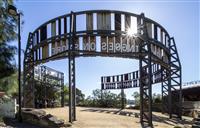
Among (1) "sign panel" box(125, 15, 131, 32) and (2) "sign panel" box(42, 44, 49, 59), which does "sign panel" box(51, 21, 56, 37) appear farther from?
(1) "sign panel" box(125, 15, 131, 32)

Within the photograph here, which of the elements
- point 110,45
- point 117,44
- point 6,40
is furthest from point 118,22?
point 6,40

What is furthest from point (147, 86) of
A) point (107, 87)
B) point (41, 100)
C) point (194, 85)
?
point (194, 85)

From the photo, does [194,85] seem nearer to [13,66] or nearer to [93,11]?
[93,11]

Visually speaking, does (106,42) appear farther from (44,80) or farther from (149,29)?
(44,80)

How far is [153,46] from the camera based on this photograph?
88.1ft

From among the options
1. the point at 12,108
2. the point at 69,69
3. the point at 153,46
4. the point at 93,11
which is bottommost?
the point at 12,108

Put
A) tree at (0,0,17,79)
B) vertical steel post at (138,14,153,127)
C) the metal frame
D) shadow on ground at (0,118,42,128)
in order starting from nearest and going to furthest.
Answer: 1. tree at (0,0,17,79)
2. shadow on ground at (0,118,42,128)
3. vertical steel post at (138,14,153,127)
4. the metal frame

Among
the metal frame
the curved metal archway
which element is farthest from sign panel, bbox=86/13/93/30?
the metal frame

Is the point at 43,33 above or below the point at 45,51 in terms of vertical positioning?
above

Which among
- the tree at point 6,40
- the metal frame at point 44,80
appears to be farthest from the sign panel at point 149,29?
the metal frame at point 44,80

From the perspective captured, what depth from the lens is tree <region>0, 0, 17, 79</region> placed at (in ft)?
61.7

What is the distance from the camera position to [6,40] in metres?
19.2

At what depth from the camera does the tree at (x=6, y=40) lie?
1881 cm

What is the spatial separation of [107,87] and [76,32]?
999 inches
